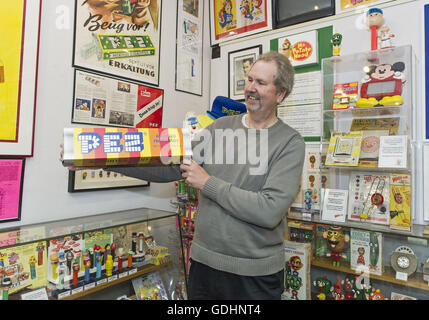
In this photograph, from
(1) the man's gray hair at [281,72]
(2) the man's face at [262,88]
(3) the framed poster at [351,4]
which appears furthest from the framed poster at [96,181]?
(3) the framed poster at [351,4]

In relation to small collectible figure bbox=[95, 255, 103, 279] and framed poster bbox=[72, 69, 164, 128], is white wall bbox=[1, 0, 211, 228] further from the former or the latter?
small collectible figure bbox=[95, 255, 103, 279]

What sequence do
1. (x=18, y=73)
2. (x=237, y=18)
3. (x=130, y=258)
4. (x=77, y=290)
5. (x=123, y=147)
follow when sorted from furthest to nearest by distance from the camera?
(x=237, y=18) → (x=130, y=258) → (x=18, y=73) → (x=77, y=290) → (x=123, y=147)

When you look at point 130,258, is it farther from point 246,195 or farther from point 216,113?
point 216,113

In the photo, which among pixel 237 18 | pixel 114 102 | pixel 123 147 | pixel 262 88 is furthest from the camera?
pixel 237 18

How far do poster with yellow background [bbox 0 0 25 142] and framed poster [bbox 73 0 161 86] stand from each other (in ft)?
1.28

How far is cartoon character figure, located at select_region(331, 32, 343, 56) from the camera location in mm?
2486

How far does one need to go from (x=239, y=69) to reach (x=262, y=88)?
193 cm

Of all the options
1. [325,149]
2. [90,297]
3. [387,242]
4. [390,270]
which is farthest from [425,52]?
[90,297]

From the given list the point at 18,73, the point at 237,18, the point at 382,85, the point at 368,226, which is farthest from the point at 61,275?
the point at 237,18

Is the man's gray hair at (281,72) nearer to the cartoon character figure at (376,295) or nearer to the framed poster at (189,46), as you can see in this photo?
the cartoon character figure at (376,295)

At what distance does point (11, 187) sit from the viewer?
1.85m
